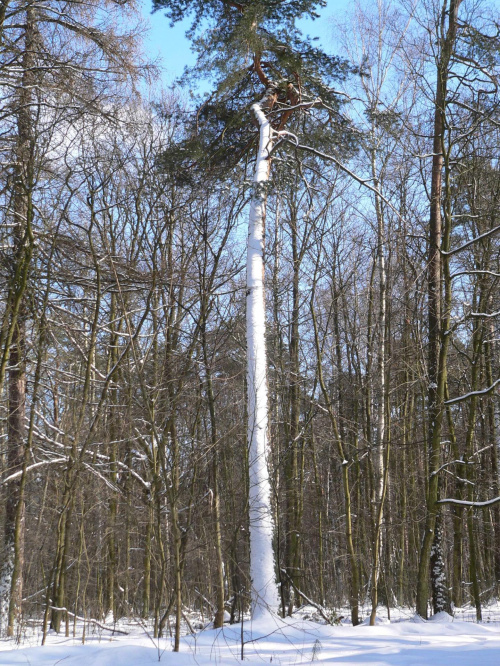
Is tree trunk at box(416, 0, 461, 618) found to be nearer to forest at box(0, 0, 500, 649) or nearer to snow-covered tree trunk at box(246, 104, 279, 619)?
forest at box(0, 0, 500, 649)

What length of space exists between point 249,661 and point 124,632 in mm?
4260

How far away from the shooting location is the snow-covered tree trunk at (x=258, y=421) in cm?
650

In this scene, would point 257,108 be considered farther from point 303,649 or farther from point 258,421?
point 303,649

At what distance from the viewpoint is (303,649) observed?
4.78 metres

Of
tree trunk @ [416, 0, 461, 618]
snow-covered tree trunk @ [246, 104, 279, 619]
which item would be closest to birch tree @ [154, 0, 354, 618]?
snow-covered tree trunk @ [246, 104, 279, 619]

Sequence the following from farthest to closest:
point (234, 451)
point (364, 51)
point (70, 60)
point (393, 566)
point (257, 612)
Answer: point (393, 566) < point (234, 451) < point (364, 51) < point (70, 60) < point (257, 612)

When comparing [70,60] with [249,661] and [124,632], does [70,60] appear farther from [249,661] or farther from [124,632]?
[124,632]

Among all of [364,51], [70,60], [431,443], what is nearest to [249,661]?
[431,443]

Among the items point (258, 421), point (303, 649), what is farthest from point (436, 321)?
point (303, 649)

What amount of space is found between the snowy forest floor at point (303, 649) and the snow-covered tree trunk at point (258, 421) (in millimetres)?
526

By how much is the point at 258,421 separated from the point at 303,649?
8.68 feet

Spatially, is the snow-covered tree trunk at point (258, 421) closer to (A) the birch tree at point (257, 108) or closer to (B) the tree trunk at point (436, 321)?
(A) the birch tree at point (257, 108)

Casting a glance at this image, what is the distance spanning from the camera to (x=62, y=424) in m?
10.8

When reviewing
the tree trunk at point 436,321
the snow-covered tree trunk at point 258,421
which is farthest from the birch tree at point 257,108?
the tree trunk at point 436,321
